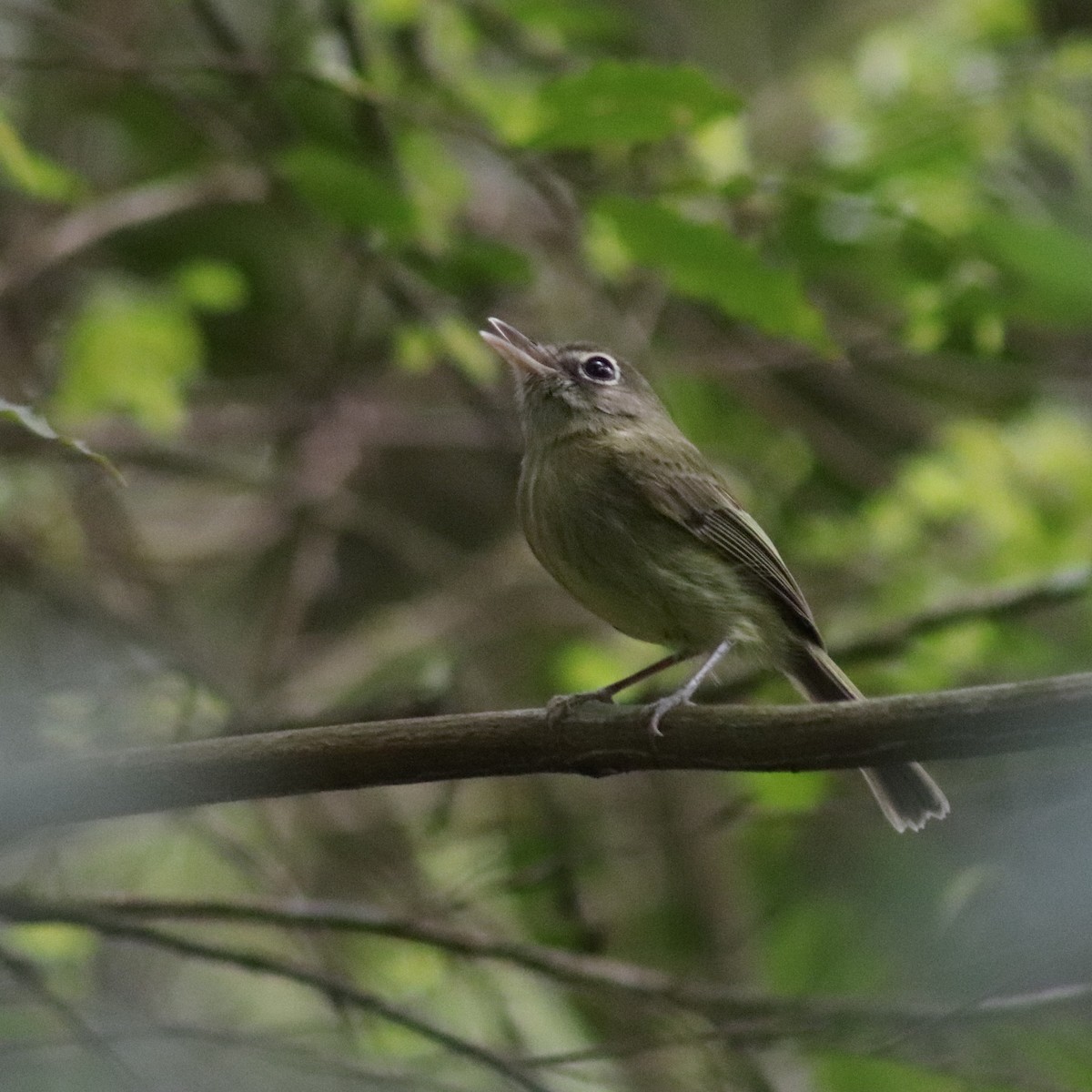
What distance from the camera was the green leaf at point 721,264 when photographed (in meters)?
3.48

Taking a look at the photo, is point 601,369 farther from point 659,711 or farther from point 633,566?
point 659,711

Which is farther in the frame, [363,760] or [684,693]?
[684,693]

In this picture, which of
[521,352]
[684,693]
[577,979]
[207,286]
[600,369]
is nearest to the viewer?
[684,693]

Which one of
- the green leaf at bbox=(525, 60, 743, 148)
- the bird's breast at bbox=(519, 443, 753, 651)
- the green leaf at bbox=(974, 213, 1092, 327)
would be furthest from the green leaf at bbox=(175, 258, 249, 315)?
the green leaf at bbox=(974, 213, 1092, 327)

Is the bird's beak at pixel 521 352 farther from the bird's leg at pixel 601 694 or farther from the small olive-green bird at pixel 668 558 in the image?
the bird's leg at pixel 601 694

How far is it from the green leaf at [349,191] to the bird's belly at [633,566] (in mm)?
737

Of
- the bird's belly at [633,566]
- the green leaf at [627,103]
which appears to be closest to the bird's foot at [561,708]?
the bird's belly at [633,566]

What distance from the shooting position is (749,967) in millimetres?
5266

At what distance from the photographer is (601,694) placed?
3506mm

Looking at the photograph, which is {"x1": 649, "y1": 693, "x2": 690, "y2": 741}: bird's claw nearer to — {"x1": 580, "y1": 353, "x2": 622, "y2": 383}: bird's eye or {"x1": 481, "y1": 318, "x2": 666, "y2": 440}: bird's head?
{"x1": 481, "y1": 318, "x2": 666, "y2": 440}: bird's head

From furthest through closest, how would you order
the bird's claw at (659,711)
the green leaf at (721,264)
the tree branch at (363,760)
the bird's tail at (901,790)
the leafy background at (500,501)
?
the bird's tail at (901,790) → the leafy background at (500,501) → the green leaf at (721,264) → the bird's claw at (659,711) → the tree branch at (363,760)

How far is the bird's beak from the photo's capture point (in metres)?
4.13

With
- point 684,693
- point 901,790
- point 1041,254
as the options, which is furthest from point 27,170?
point 901,790

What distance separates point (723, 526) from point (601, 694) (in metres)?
0.61
